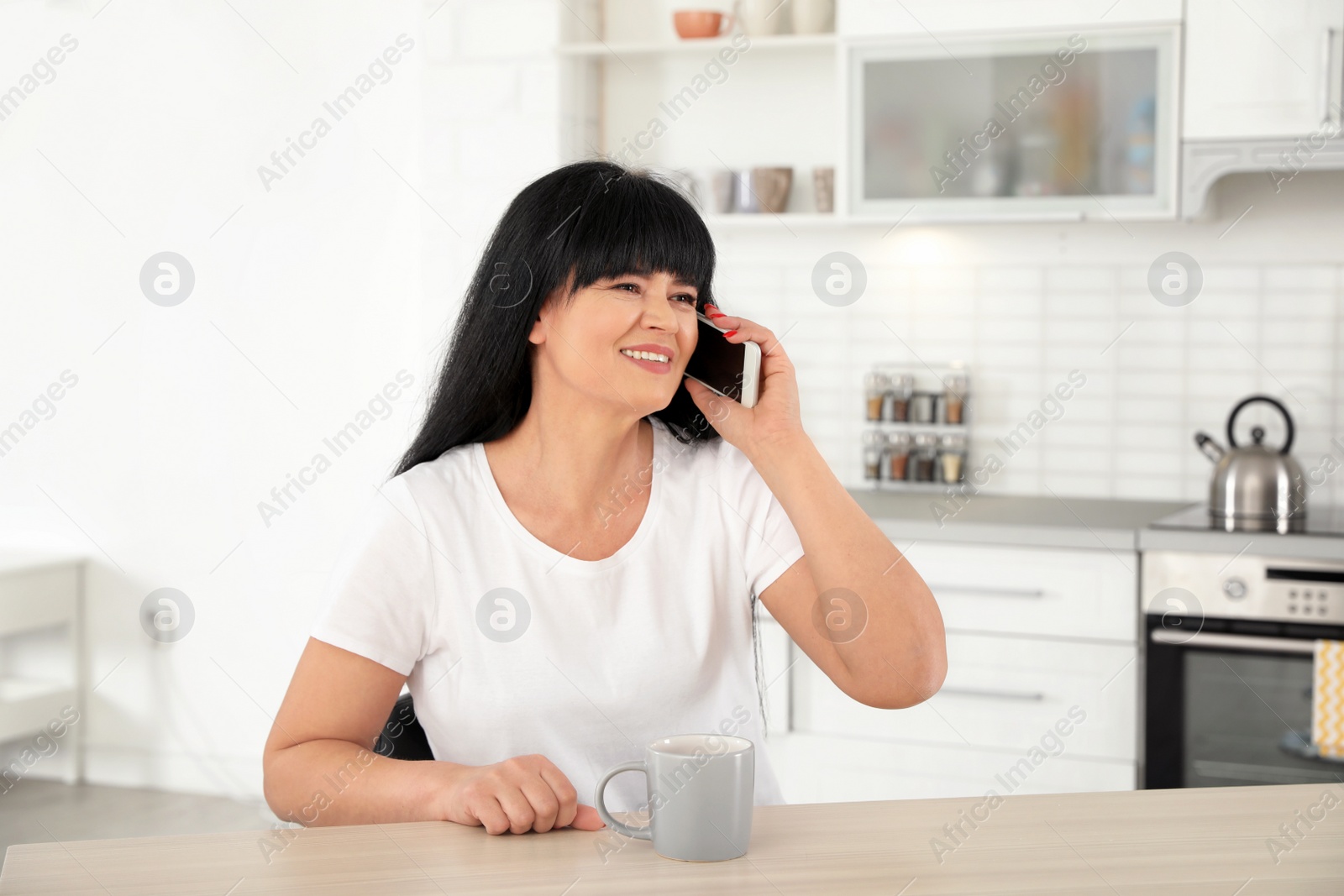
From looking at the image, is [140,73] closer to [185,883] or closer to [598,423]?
[598,423]

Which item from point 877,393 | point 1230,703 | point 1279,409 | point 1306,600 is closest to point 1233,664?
point 1230,703

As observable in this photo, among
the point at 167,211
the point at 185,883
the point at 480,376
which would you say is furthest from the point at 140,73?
the point at 185,883

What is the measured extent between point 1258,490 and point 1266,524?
0.24ft

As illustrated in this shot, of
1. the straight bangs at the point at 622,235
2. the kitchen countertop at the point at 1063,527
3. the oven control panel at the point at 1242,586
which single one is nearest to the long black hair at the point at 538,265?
the straight bangs at the point at 622,235

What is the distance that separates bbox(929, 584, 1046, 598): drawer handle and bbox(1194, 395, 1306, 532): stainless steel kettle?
1.30 feet

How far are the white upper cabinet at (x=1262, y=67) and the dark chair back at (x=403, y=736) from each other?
2181mm

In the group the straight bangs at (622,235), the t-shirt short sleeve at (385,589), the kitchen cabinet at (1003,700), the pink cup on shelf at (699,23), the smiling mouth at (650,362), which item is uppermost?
the pink cup on shelf at (699,23)

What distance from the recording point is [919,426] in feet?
10.3

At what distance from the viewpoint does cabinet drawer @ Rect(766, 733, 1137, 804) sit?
8.52 ft

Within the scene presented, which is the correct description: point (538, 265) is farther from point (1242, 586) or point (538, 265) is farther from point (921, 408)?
point (921, 408)

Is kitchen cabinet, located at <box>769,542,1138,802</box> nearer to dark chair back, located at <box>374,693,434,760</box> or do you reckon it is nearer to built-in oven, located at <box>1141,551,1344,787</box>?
built-in oven, located at <box>1141,551,1344,787</box>

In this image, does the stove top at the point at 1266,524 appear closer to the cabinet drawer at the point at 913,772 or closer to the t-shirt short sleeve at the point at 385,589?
the cabinet drawer at the point at 913,772

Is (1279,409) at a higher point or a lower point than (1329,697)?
higher

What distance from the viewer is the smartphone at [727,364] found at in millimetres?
1392
